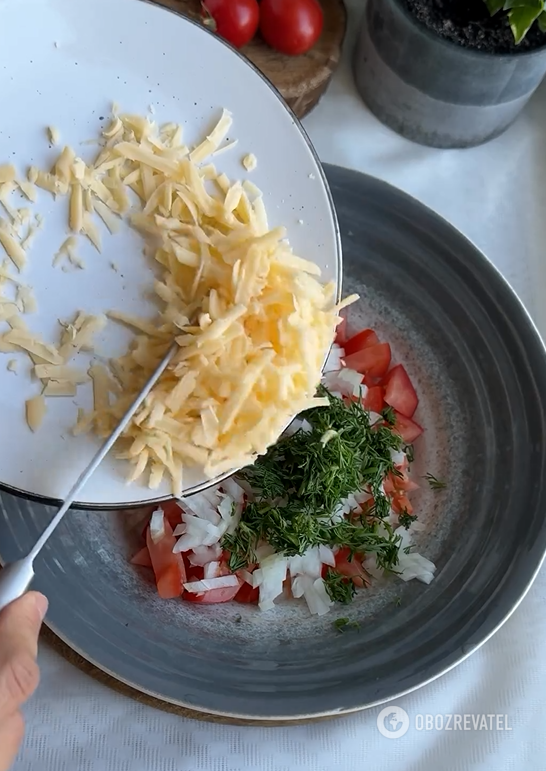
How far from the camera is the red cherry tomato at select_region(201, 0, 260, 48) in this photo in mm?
1070

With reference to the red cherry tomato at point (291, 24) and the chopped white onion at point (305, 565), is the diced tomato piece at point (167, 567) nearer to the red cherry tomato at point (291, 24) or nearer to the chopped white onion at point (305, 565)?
the chopped white onion at point (305, 565)

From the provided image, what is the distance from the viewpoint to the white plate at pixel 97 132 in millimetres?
686

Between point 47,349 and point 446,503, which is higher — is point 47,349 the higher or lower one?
the higher one

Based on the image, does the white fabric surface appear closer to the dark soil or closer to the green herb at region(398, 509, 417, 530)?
the green herb at region(398, 509, 417, 530)

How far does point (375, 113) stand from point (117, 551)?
82 cm

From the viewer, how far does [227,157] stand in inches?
30.3

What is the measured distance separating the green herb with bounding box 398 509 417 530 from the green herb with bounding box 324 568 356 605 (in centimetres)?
11

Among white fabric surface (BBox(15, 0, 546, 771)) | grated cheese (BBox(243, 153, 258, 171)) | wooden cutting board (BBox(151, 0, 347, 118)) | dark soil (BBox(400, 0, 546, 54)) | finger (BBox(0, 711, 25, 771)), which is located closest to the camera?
finger (BBox(0, 711, 25, 771))

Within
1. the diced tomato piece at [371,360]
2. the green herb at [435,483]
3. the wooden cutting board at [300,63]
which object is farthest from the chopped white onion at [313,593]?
the wooden cutting board at [300,63]

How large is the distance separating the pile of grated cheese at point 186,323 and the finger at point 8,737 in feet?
0.77

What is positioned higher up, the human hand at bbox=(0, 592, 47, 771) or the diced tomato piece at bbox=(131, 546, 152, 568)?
the human hand at bbox=(0, 592, 47, 771)

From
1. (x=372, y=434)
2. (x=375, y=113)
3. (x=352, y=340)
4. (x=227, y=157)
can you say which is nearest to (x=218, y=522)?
(x=372, y=434)

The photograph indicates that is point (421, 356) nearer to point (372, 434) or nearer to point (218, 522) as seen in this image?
point (372, 434)

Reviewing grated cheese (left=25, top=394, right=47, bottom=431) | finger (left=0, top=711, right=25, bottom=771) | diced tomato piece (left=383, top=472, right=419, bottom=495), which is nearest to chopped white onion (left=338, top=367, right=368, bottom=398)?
diced tomato piece (left=383, top=472, right=419, bottom=495)
